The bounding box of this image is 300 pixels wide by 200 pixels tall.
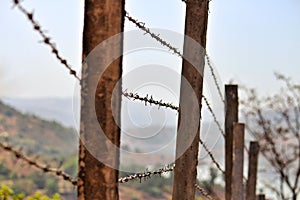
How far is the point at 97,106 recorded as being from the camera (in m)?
1.29

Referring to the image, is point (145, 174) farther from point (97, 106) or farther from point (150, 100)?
point (97, 106)

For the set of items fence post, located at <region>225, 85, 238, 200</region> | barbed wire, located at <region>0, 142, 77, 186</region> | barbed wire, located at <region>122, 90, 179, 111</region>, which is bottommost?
barbed wire, located at <region>0, 142, 77, 186</region>

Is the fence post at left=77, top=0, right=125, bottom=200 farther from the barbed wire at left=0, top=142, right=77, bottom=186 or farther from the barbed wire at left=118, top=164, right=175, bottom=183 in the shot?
the barbed wire at left=118, top=164, right=175, bottom=183

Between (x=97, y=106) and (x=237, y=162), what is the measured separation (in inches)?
95.8

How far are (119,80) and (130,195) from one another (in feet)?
140

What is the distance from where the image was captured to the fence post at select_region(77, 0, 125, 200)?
129 cm

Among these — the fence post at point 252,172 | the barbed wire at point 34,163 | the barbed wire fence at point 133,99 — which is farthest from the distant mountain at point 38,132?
the barbed wire at point 34,163

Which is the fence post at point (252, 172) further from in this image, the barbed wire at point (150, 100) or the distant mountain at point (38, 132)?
the distant mountain at point (38, 132)

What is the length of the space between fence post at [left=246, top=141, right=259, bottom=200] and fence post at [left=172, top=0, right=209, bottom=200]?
108 inches

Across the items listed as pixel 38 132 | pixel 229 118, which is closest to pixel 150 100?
pixel 229 118

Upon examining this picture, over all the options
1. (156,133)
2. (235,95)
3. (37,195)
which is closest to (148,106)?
(156,133)

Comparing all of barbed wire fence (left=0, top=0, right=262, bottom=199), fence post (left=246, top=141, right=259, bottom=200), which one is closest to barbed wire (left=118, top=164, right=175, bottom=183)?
barbed wire fence (left=0, top=0, right=262, bottom=199)

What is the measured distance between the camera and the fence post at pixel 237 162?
355cm

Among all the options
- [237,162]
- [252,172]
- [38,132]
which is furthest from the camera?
[38,132]
